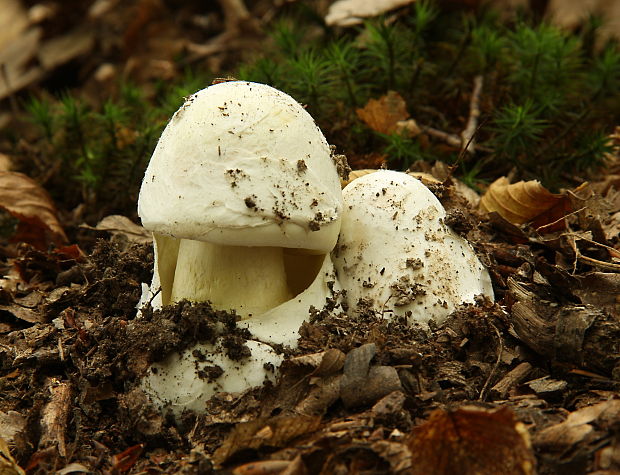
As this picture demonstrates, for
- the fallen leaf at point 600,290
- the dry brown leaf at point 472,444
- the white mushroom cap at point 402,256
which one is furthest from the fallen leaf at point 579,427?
the white mushroom cap at point 402,256

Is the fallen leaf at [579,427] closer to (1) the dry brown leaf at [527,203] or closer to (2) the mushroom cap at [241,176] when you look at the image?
(2) the mushroom cap at [241,176]

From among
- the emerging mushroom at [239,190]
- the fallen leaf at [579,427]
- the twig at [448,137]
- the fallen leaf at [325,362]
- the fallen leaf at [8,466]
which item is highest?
the emerging mushroom at [239,190]

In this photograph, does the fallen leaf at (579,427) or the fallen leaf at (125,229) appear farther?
the fallen leaf at (125,229)

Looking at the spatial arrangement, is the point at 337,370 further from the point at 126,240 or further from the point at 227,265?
the point at 126,240

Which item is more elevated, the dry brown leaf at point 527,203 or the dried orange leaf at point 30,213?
the dry brown leaf at point 527,203

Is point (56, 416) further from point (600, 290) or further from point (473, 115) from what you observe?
point (473, 115)

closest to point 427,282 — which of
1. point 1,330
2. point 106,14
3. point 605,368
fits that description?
point 605,368

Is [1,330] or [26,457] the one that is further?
[1,330]
